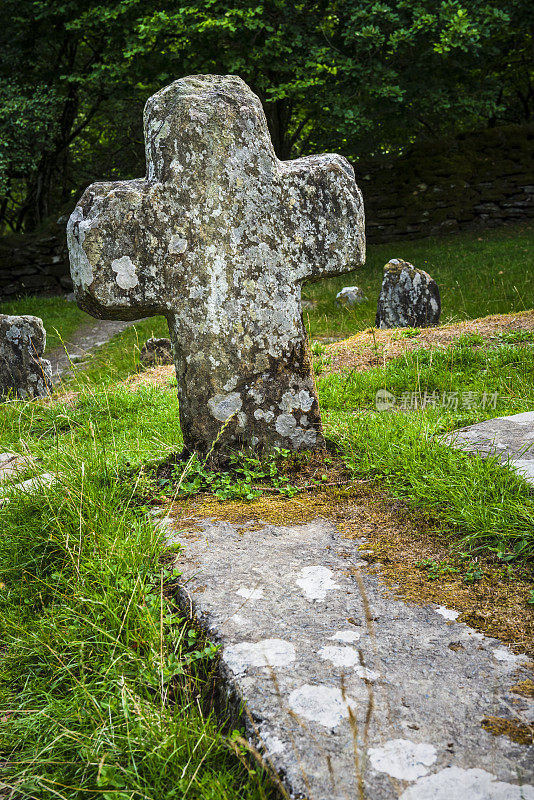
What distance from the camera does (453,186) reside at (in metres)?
16.6

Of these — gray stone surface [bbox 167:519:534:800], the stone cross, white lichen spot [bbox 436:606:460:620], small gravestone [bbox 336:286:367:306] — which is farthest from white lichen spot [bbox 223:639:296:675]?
small gravestone [bbox 336:286:367:306]

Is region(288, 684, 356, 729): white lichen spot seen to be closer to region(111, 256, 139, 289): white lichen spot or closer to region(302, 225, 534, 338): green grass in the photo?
region(111, 256, 139, 289): white lichen spot

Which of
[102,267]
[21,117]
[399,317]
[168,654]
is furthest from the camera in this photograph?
[21,117]

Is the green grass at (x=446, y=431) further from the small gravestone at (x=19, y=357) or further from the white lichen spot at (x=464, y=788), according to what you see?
the small gravestone at (x=19, y=357)

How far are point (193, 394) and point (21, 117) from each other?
13366mm

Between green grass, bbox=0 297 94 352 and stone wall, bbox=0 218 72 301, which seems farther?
stone wall, bbox=0 218 72 301

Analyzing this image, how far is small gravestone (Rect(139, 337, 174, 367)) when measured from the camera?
8469 millimetres

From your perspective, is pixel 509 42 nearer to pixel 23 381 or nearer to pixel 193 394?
pixel 23 381

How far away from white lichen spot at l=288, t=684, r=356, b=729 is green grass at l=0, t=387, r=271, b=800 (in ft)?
0.64

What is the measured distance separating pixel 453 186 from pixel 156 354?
11640 mm

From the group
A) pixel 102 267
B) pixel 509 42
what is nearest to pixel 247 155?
pixel 102 267

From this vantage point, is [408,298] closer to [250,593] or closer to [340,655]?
[250,593]

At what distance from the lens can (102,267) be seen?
3.14 m

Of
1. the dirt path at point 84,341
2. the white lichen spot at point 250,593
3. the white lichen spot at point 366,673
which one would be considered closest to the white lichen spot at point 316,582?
the white lichen spot at point 250,593
